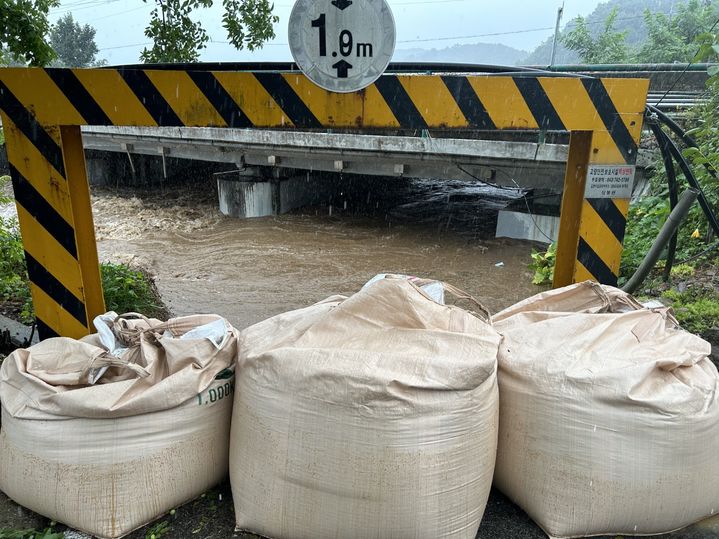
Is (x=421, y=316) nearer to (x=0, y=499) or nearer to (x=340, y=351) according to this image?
(x=340, y=351)

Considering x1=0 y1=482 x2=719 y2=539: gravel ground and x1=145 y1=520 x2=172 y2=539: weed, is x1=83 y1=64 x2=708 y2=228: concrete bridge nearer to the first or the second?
x1=0 y1=482 x2=719 y2=539: gravel ground

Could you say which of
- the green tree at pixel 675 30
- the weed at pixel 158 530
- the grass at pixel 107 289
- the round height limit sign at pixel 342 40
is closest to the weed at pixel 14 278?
the grass at pixel 107 289

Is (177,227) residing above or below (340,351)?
below

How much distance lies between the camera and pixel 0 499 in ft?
6.29

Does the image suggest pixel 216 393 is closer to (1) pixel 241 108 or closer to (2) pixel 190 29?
(1) pixel 241 108

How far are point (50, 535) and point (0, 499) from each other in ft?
1.21

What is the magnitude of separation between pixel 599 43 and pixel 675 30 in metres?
2.31

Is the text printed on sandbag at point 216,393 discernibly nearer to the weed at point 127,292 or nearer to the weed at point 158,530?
the weed at point 158,530

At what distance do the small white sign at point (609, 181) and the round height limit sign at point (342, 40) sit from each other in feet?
3.23

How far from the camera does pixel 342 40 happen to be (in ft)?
6.24

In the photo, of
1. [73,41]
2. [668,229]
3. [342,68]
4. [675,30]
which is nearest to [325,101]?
[342,68]

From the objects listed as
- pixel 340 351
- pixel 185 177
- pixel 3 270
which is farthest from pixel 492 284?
pixel 185 177

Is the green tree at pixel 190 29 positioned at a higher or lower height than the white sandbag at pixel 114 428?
higher

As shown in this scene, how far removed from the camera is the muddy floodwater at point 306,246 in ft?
24.3
